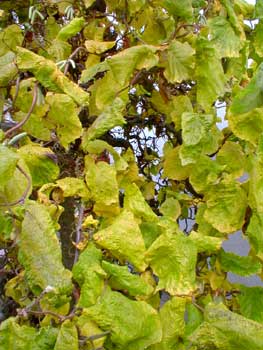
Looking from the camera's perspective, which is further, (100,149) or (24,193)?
(100,149)

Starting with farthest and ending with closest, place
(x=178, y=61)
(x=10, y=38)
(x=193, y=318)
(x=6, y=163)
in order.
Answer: (x=10, y=38) → (x=178, y=61) → (x=193, y=318) → (x=6, y=163)

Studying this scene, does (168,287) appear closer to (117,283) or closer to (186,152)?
(117,283)

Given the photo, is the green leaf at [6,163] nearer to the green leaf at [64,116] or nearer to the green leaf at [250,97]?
the green leaf at [64,116]

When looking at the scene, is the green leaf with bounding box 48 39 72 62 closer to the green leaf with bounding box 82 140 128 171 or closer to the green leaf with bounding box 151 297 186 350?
the green leaf with bounding box 82 140 128 171

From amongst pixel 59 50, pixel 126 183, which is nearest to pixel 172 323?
pixel 126 183

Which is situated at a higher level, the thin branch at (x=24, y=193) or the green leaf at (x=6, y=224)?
the thin branch at (x=24, y=193)

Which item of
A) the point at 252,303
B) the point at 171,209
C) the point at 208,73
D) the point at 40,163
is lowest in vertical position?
the point at 252,303

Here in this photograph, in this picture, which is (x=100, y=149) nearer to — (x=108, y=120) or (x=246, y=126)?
(x=108, y=120)

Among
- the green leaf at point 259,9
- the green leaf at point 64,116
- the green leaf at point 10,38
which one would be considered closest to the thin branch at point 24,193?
the green leaf at point 64,116

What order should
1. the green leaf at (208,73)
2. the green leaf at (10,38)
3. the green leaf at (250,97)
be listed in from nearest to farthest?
the green leaf at (250,97)
the green leaf at (208,73)
the green leaf at (10,38)
